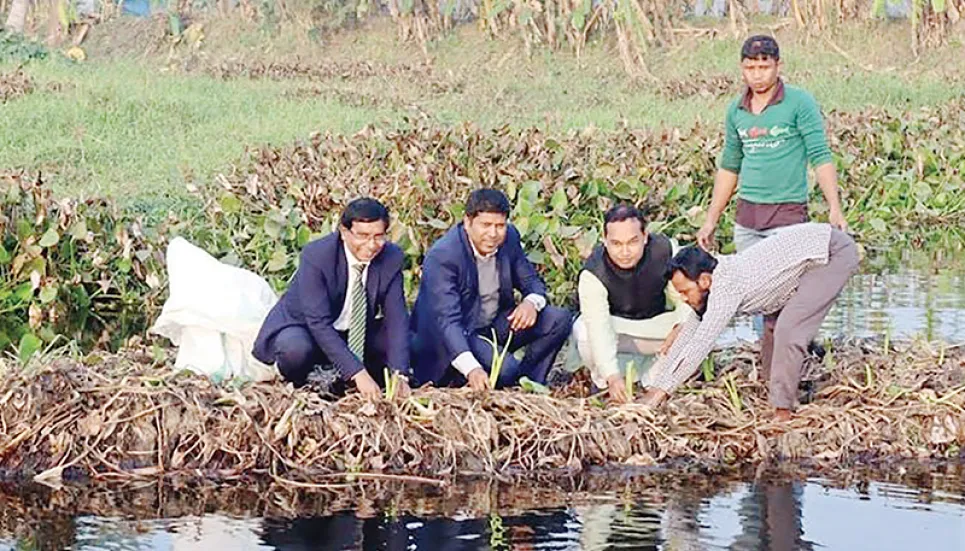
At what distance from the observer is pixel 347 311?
21.9ft

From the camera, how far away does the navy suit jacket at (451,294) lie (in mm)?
6707

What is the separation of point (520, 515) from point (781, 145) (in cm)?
223

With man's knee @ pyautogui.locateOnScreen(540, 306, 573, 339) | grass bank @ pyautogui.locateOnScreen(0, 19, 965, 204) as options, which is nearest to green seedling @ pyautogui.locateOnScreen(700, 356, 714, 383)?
man's knee @ pyautogui.locateOnScreen(540, 306, 573, 339)

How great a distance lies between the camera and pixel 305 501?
5863 mm

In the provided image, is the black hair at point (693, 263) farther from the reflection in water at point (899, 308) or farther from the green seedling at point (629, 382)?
the reflection in water at point (899, 308)

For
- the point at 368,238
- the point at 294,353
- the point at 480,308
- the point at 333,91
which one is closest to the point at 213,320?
the point at 294,353

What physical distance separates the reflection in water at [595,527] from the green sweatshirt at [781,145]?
158 centimetres

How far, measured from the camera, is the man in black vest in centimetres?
657

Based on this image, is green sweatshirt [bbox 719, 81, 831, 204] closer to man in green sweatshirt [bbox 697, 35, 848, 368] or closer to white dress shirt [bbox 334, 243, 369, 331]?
man in green sweatshirt [bbox 697, 35, 848, 368]

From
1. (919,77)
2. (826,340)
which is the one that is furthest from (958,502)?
(919,77)

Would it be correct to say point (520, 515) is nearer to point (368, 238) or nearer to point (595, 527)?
point (595, 527)

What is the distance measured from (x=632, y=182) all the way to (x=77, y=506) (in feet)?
20.7

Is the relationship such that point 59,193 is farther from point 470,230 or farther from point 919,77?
point 919,77

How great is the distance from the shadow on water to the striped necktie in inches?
31.1
